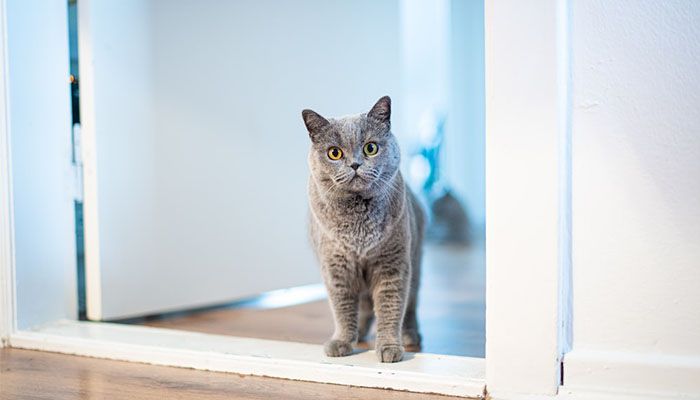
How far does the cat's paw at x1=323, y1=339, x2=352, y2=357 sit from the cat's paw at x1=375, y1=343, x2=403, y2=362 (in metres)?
0.08

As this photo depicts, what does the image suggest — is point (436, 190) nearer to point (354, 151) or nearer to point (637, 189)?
point (354, 151)

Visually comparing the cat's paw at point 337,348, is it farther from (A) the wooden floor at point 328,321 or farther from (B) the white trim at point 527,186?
(B) the white trim at point 527,186

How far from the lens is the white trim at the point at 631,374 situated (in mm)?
1010

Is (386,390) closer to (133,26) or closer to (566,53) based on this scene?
(566,53)

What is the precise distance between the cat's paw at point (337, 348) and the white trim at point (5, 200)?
822 millimetres

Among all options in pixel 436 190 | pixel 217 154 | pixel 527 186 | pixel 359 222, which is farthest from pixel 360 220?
pixel 436 190

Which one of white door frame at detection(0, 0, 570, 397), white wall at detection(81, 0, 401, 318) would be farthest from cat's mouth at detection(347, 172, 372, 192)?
white wall at detection(81, 0, 401, 318)

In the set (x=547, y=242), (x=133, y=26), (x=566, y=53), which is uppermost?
(x=133, y=26)

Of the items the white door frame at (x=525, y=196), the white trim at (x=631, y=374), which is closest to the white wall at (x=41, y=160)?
the white door frame at (x=525, y=196)

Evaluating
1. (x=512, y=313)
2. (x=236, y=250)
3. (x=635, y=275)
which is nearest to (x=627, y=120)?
(x=635, y=275)

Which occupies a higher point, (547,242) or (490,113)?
(490,113)

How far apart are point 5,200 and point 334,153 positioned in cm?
86

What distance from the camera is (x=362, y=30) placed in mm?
2092

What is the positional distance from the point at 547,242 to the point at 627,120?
0.78ft
